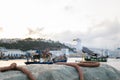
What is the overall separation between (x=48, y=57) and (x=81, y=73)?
47494mm

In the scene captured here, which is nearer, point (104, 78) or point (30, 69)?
point (30, 69)

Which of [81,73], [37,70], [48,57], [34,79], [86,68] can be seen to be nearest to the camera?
[34,79]

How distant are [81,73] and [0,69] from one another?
1640mm

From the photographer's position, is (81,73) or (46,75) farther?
(81,73)

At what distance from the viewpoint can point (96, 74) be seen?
6660mm

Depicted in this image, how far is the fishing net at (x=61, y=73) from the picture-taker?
5.56 m

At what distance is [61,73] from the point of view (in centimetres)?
606

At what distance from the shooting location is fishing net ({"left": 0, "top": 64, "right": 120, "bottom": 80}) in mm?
5559

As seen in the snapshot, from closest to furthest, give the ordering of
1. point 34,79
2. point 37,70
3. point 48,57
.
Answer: point 34,79 < point 37,70 < point 48,57

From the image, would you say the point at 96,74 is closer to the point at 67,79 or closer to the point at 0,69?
the point at 67,79

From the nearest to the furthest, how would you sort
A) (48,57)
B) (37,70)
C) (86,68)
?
(37,70) < (86,68) < (48,57)

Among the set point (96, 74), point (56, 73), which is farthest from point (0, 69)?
point (96, 74)

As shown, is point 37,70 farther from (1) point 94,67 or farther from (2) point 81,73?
(1) point 94,67

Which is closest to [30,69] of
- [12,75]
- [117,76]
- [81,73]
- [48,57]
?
[12,75]
